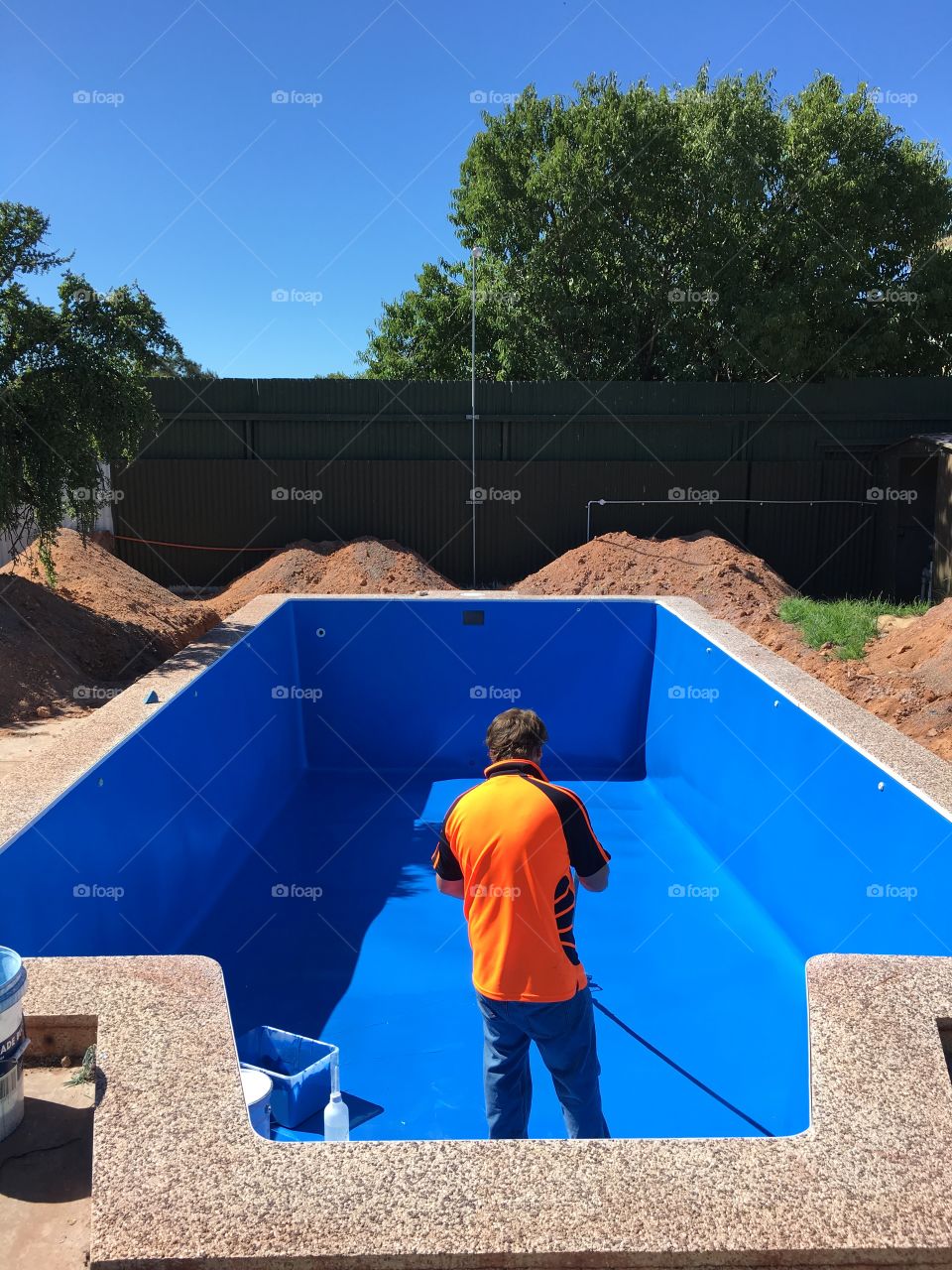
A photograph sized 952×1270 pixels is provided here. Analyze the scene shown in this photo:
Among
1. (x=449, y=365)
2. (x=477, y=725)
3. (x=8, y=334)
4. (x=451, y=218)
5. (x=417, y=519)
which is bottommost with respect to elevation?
(x=477, y=725)

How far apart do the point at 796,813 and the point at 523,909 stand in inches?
152

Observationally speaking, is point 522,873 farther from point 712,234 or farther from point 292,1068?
point 712,234

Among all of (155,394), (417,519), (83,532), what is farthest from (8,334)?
(417,519)

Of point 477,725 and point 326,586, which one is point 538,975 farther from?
point 326,586

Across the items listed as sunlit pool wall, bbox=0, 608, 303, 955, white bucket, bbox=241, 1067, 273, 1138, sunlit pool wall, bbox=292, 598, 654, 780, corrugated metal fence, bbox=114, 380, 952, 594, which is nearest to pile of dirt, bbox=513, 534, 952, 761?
corrugated metal fence, bbox=114, 380, 952, 594

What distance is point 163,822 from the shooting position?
618 cm

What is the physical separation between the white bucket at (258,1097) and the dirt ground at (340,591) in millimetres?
4370

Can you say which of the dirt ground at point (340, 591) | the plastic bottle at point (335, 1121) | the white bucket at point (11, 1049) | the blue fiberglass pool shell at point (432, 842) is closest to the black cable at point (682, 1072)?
the blue fiberglass pool shell at point (432, 842)

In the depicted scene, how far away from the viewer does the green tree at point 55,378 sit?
382 inches

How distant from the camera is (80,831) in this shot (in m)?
4.95

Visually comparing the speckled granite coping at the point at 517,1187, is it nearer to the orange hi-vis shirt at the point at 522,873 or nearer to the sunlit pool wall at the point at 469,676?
the orange hi-vis shirt at the point at 522,873

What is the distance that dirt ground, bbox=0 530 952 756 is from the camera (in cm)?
895

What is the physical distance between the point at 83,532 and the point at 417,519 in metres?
7.17

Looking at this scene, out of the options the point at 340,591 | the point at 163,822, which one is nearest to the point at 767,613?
the point at 340,591
